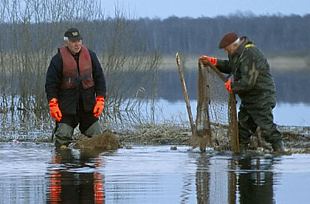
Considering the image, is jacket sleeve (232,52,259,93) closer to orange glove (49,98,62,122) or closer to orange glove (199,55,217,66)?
orange glove (199,55,217,66)

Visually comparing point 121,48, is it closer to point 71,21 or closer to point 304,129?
point 71,21

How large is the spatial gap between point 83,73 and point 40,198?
5280 mm

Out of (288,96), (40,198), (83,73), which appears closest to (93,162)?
(83,73)

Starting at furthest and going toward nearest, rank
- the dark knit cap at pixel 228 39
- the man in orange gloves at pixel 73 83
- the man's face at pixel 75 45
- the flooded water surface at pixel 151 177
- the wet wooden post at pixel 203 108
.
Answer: the wet wooden post at pixel 203 108
the man in orange gloves at pixel 73 83
the man's face at pixel 75 45
the dark knit cap at pixel 228 39
the flooded water surface at pixel 151 177

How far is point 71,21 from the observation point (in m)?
26.9

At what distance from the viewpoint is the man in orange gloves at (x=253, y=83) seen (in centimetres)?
1482

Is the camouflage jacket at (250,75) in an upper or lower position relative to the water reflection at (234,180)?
upper

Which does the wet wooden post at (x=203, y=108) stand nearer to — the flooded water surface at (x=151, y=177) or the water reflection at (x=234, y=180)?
the flooded water surface at (x=151, y=177)

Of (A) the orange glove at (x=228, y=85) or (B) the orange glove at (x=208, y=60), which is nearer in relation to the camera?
(A) the orange glove at (x=228, y=85)

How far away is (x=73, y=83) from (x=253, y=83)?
2.79 m

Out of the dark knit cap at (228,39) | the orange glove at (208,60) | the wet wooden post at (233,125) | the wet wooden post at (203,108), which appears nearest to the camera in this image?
the dark knit cap at (228,39)

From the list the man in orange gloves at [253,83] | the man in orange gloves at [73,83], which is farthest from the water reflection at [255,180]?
the man in orange gloves at [73,83]

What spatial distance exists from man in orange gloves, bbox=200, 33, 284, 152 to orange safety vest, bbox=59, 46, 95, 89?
82.9 inches

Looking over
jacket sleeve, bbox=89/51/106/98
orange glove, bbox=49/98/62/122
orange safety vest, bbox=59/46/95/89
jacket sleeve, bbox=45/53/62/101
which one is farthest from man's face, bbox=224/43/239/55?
orange glove, bbox=49/98/62/122
